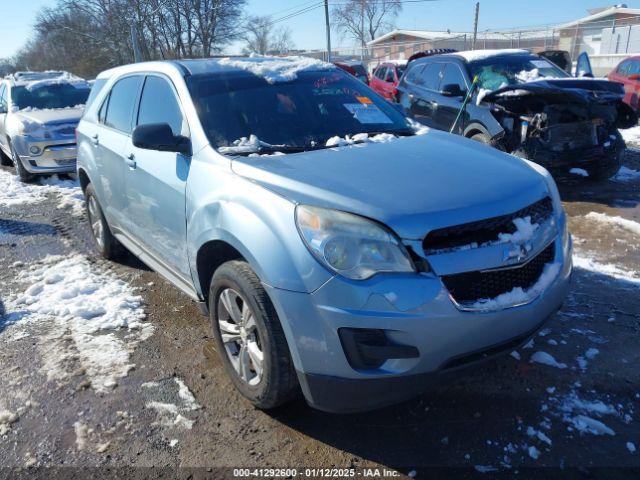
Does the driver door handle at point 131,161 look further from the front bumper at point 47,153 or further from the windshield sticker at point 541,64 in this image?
the windshield sticker at point 541,64

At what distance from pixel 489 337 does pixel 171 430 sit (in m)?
1.69

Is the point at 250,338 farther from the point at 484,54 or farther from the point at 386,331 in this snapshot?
the point at 484,54

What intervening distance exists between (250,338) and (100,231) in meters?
3.06

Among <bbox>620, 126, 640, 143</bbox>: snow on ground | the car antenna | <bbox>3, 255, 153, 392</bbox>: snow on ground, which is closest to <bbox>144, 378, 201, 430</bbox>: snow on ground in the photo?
<bbox>3, 255, 153, 392</bbox>: snow on ground

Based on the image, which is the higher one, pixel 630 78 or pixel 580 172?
pixel 630 78

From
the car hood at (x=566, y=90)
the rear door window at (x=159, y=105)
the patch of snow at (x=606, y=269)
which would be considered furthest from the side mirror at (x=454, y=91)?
the rear door window at (x=159, y=105)

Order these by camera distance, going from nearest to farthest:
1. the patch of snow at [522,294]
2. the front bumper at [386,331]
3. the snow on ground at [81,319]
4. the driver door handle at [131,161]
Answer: the front bumper at [386,331], the patch of snow at [522,294], the snow on ground at [81,319], the driver door handle at [131,161]

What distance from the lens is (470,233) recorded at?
225cm

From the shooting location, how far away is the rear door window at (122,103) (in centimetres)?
404

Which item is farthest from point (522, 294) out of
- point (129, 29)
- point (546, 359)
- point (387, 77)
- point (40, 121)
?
point (129, 29)

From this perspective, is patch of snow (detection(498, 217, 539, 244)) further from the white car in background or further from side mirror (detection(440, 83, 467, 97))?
the white car in background

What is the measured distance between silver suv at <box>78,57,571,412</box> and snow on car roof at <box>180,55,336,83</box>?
3 cm

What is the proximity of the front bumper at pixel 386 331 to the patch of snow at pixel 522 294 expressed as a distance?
3 cm

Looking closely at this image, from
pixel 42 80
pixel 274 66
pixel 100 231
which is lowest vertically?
pixel 100 231
